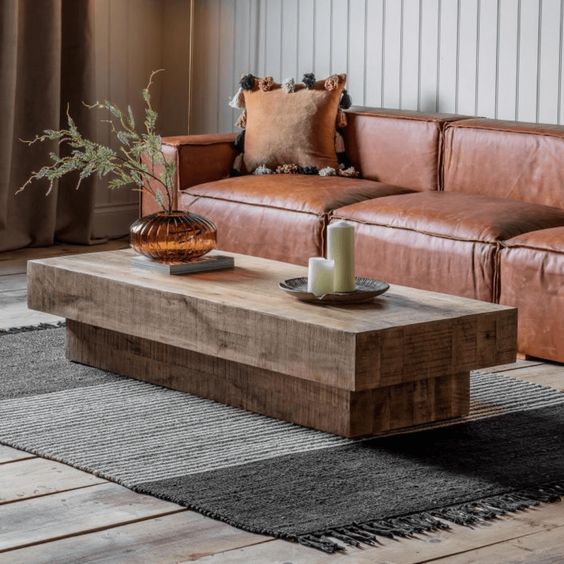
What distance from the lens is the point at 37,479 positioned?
2680 millimetres

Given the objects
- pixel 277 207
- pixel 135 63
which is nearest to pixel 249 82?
pixel 277 207

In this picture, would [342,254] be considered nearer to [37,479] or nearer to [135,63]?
[37,479]

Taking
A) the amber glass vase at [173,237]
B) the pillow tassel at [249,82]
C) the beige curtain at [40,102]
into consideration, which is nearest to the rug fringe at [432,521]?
the amber glass vase at [173,237]

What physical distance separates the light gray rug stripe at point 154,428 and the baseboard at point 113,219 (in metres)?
2.71

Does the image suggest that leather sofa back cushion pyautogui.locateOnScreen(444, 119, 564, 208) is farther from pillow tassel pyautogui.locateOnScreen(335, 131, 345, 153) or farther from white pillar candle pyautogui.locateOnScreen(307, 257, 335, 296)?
white pillar candle pyautogui.locateOnScreen(307, 257, 335, 296)

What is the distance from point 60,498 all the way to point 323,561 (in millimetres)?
607

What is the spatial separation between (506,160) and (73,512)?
245 cm

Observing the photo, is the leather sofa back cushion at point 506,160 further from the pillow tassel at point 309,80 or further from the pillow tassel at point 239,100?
the pillow tassel at point 239,100

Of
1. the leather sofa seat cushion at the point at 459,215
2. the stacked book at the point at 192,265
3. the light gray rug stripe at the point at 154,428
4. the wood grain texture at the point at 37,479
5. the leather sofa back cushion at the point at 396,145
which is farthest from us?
the leather sofa back cushion at the point at 396,145

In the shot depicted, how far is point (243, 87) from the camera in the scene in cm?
512

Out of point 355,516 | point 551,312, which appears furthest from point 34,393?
point 551,312

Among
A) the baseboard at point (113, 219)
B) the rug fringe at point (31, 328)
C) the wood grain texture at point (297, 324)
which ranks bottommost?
the rug fringe at point (31, 328)

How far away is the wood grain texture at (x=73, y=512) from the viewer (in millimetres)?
2361

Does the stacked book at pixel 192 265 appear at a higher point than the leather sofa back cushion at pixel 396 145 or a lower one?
lower
